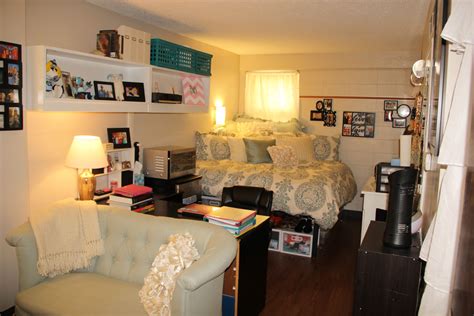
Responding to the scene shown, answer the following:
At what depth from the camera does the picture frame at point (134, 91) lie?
3.51 m

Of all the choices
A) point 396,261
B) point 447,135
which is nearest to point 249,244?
point 396,261

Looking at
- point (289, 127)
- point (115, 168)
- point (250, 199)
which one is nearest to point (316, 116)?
point (289, 127)

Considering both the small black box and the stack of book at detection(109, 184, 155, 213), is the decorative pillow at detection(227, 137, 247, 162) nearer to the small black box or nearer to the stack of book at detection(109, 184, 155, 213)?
the small black box

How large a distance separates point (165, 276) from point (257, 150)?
3286 millimetres

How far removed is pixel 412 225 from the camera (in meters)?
2.19

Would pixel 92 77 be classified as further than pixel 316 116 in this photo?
No

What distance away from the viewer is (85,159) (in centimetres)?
296

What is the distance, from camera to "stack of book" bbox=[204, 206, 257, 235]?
248cm

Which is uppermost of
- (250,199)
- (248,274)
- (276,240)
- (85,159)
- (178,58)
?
(178,58)

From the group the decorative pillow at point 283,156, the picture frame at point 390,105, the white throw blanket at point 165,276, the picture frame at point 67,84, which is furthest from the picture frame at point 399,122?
the white throw blanket at point 165,276

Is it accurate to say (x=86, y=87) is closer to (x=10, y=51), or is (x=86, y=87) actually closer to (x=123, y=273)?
(x=10, y=51)

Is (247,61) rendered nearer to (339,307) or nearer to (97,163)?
(97,163)

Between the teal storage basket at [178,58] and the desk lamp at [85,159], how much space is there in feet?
3.80

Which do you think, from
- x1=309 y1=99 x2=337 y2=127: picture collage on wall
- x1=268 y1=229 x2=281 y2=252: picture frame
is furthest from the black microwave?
x1=309 y1=99 x2=337 y2=127: picture collage on wall
